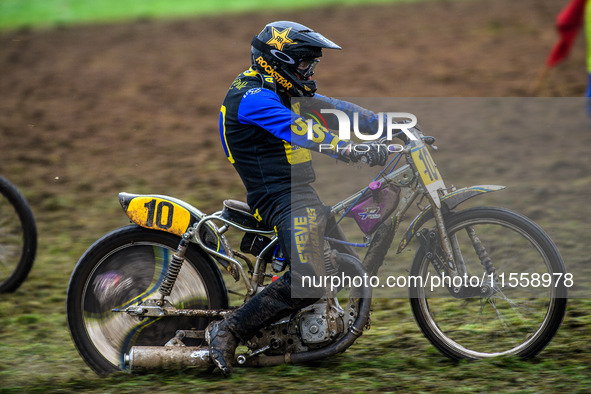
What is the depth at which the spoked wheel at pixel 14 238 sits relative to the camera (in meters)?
6.77

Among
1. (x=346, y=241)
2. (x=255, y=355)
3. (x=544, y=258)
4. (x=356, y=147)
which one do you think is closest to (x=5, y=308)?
(x=255, y=355)

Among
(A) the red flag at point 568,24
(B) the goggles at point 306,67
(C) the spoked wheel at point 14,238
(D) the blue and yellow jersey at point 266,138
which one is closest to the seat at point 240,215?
(D) the blue and yellow jersey at point 266,138

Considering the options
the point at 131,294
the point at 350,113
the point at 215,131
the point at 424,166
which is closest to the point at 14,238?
the point at 131,294

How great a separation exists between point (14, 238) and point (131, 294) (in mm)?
2146

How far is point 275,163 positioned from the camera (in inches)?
190

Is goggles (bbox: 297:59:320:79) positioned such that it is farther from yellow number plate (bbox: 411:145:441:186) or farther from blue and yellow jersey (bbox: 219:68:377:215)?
yellow number plate (bbox: 411:145:441:186)

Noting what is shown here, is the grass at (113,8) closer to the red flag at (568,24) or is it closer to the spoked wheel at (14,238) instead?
the red flag at (568,24)

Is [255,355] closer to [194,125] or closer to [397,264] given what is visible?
[397,264]

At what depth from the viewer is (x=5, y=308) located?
6539 millimetres

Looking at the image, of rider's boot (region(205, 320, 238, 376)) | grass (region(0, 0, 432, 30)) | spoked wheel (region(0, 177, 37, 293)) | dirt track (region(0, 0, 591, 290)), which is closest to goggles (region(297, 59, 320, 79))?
rider's boot (region(205, 320, 238, 376))

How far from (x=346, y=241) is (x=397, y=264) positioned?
0.65 meters

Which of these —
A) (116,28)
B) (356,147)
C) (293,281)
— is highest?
(116,28)

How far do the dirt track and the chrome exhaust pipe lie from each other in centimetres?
306

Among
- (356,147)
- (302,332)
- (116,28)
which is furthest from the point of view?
(116,28)
